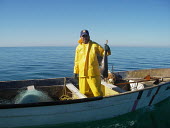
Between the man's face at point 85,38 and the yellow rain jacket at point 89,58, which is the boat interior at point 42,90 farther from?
the man's face at point 85,38

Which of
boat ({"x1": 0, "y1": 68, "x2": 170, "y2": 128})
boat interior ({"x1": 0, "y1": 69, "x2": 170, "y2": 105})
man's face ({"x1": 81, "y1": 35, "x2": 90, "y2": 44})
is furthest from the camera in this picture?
boat interior ({"x1": 0, "y1": 69, "x2": 170, "y2": 105})

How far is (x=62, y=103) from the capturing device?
15.7 feet

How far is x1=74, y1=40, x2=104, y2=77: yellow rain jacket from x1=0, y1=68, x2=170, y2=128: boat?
32.3 inches

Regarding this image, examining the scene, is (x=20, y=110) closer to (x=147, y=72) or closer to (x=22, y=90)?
(x=22, y=90)

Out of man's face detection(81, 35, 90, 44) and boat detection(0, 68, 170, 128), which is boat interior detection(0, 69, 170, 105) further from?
man's face detection(81, 35, 90, 44)

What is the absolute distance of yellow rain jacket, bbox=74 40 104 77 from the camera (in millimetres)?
5469

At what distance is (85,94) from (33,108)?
6.17 feet

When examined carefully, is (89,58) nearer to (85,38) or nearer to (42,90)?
(85,38)

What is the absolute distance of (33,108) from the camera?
15.3ft

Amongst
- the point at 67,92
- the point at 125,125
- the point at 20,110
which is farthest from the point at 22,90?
the point at 125,125

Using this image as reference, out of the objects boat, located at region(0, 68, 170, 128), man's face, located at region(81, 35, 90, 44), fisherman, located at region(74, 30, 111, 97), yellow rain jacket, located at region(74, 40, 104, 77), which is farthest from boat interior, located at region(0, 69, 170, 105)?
man's face, located at region(81, 35, 90, 44)

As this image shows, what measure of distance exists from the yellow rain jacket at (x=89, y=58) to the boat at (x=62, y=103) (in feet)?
2.69

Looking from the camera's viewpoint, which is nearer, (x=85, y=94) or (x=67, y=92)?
(x=85, y=94)

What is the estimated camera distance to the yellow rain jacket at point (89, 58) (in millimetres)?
5469
